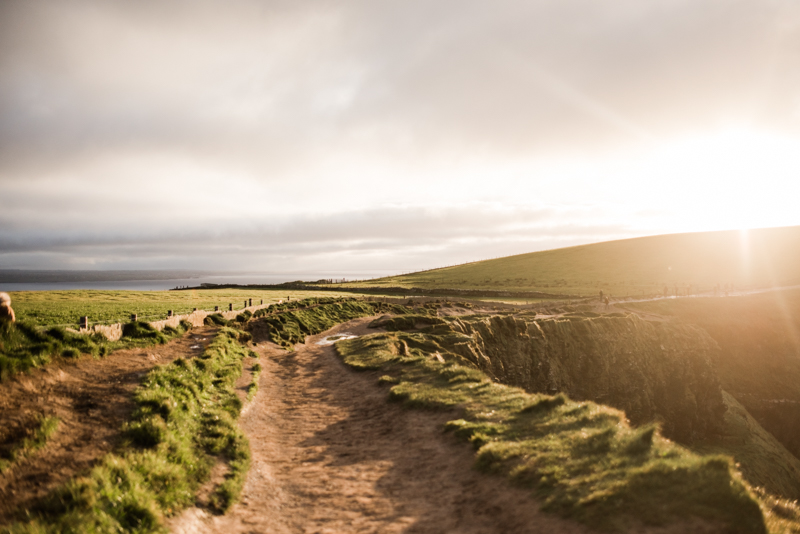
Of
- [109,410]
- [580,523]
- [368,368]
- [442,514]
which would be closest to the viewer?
[580,523]

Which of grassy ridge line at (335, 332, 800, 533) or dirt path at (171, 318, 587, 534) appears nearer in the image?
grassy ridge line at (335, 332, 800, 533)

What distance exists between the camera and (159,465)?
845 centimetres

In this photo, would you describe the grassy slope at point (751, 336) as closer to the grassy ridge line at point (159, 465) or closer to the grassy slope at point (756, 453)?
the grassy slope at point (756, 453)

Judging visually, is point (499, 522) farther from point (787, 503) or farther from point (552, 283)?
point (552, 283)

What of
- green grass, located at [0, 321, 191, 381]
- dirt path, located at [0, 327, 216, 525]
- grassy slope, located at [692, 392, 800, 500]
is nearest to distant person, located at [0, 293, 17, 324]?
green grass, located at [0, 321, 191, 381]

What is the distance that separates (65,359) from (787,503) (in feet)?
66.4

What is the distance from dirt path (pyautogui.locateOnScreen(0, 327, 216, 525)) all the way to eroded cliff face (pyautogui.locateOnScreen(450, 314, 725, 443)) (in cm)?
2058

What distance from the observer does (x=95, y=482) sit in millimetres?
7066

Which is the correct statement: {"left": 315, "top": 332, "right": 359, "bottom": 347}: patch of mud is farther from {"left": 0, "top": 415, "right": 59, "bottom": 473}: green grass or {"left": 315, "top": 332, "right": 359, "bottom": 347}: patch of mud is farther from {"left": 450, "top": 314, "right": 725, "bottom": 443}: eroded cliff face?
{"left": 0, "top": 415, "right": 59, "bottom": 473}: green grass

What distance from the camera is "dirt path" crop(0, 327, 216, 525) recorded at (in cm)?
712

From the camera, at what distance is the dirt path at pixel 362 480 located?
779 centimetres

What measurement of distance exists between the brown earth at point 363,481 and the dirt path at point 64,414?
2611mm

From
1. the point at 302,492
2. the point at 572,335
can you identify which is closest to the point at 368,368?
the point at 302,492

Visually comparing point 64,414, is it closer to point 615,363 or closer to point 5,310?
point 5,310
